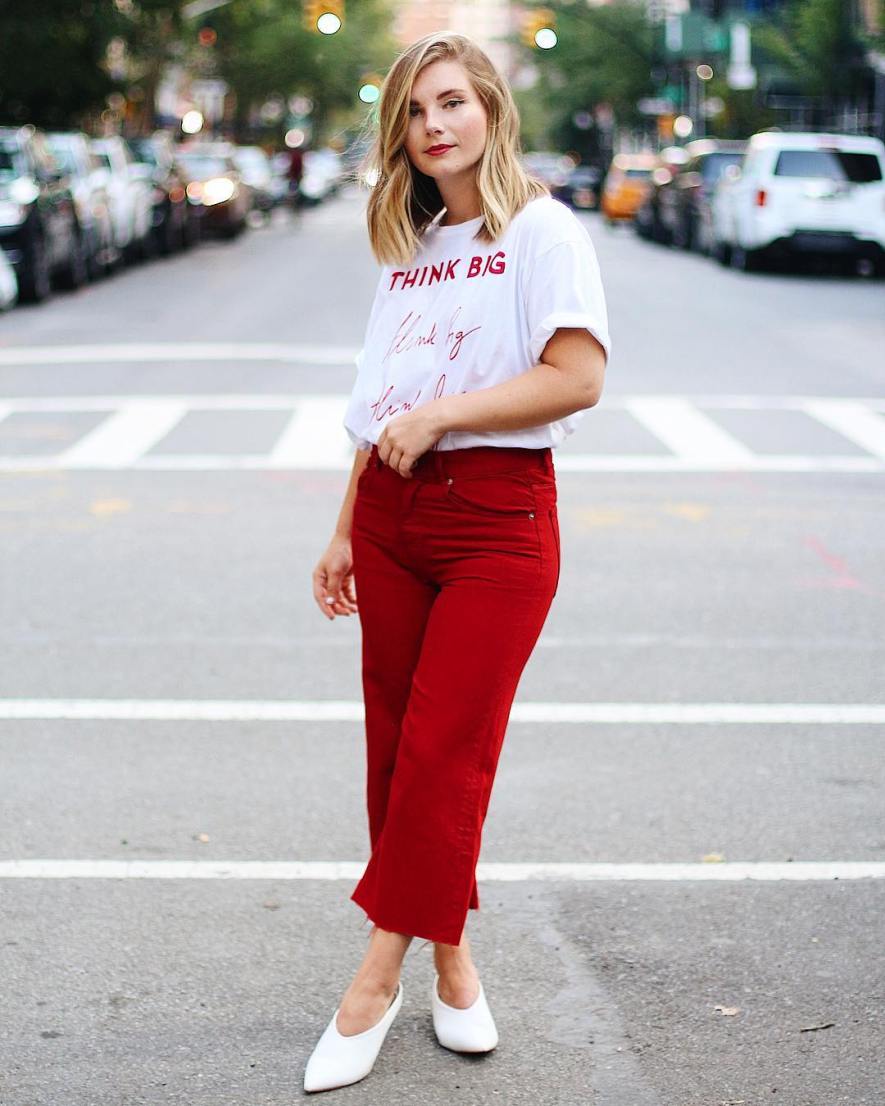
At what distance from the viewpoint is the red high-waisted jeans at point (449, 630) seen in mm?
3424

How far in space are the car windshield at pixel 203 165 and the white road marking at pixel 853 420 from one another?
25.2 meters

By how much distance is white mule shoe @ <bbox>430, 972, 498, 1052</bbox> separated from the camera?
361cm

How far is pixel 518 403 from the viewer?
337cm

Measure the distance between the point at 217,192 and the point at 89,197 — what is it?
12182mm

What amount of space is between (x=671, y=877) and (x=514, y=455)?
5.29 ft

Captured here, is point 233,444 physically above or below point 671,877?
below

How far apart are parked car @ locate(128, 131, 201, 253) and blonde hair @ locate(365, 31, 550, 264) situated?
88.9 ft

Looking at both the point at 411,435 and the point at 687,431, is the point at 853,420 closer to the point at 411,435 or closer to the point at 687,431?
the point at 687,431

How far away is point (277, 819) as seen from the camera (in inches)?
200

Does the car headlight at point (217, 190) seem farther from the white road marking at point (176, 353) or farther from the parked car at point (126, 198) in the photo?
the white road marking at point (176, 353)

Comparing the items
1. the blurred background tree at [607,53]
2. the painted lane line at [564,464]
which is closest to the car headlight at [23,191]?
the painted lane line at [564,464]

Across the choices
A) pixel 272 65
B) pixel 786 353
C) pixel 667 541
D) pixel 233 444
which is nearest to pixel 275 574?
pixel 667 541

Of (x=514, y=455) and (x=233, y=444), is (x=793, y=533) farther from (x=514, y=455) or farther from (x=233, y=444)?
(x=514, y=455)

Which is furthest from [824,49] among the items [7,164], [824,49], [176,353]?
[176,353]
